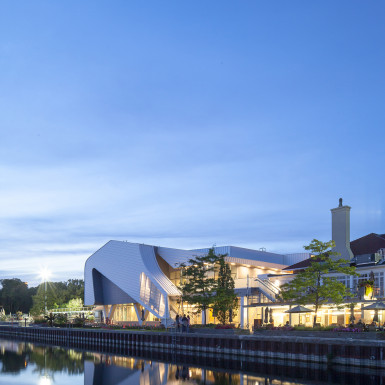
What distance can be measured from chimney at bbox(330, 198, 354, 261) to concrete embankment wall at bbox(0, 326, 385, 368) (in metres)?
11.9

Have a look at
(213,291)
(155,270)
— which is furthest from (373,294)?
(155,270)

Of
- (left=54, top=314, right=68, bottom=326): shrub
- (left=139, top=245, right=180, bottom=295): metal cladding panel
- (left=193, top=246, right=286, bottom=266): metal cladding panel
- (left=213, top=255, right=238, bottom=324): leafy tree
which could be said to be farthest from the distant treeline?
(left=213, top=255, right=238, bottom=324): leafy tree

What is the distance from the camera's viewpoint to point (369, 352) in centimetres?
3056

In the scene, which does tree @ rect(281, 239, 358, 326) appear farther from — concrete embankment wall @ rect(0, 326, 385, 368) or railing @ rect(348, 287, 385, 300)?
concrete embankment wall @ rect(0, 326, 385, 368)

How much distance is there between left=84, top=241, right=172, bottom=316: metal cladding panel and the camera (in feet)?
219

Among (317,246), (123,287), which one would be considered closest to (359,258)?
(317,246)

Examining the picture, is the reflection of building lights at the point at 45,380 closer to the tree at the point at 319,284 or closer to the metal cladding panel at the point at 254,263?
the tree at the point at 319,284

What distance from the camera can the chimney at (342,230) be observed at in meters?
46.3

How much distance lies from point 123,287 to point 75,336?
8119 mm

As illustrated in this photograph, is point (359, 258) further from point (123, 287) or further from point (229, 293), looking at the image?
point (123, 287)

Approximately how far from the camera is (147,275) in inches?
2581

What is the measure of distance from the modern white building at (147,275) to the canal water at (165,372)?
1467 cm

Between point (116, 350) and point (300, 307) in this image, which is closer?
point (300, 307)

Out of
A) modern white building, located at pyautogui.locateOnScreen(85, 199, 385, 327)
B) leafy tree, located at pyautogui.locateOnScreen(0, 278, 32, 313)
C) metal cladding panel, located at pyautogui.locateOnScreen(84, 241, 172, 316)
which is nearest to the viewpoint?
modern white building, located at pyautogui.locateOnScreen(85, 199, 385, 327)
